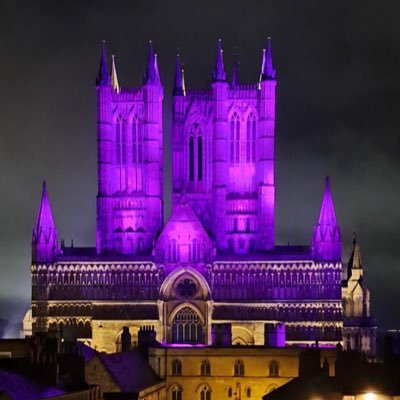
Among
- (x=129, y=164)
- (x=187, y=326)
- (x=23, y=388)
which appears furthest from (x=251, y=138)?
(x=23, y=388)

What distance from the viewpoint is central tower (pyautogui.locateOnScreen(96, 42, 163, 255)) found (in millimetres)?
129375

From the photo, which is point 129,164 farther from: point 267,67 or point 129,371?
point 129,371

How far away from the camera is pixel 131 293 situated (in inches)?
4953

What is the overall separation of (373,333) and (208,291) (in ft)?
73.7

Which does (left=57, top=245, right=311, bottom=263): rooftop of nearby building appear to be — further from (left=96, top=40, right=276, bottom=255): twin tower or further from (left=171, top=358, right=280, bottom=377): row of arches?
(left=171, top=358, right=280, bottom=377): row of arches

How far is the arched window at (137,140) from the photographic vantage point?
131250mm

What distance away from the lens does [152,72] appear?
13162 cm

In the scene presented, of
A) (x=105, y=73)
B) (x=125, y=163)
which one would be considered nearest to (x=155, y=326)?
(x=125, y=163)

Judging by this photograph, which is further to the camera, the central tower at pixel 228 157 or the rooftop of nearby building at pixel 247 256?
the central tower at pixel 228 157

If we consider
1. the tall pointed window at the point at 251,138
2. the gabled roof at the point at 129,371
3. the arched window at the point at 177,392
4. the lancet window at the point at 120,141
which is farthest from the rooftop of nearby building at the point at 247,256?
the gabled roof at the point at 129,371

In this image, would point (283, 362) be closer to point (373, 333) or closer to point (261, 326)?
point (261, 326)

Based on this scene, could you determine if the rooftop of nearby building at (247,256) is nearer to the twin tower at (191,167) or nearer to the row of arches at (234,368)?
the twin tower at (191,167)

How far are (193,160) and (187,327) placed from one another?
16.0m

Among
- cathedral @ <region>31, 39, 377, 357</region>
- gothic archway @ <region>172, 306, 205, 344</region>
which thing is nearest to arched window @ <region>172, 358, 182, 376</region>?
→ cathedral @ <region>31, 39, 377, 357</region>
